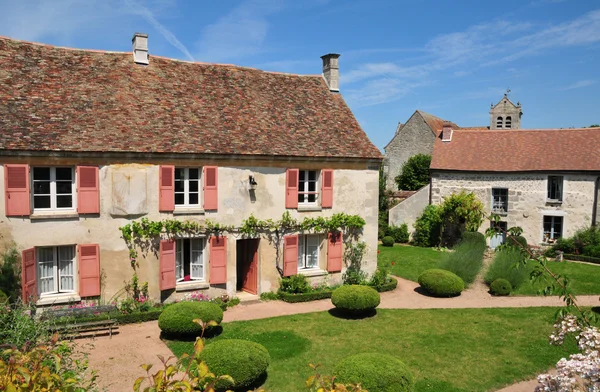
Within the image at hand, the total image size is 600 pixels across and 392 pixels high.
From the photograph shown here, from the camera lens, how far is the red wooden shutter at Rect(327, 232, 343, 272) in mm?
18422

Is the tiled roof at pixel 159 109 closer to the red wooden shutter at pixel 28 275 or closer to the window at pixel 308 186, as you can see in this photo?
the window at pixel 308 186

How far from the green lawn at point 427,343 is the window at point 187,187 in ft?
15.0

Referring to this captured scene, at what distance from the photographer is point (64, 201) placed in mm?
14398

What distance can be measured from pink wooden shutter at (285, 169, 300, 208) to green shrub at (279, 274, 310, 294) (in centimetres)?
276

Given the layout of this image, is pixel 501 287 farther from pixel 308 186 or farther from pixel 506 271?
pixel 308 186

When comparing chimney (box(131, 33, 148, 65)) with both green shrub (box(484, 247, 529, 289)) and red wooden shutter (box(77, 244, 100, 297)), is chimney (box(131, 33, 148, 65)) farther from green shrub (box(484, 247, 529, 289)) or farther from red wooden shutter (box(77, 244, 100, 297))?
green shrub (box(484, 247, 529, 289))

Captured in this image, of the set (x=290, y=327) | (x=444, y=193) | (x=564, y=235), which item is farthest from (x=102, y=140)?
(x=564, y=235)

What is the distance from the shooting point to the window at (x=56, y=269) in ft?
46.8

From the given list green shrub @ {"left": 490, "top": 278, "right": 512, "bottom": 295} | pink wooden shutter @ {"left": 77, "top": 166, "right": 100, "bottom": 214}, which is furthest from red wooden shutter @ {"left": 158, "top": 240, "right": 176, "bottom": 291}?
green shrub @ {"left": 490, "top": 278, "right": 512, "bottom": 295}

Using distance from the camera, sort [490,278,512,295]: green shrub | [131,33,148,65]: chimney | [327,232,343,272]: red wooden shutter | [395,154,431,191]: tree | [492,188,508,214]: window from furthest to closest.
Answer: [395,154,431,191]: tree
[492,188,508,214]: window
[327,232,343,272]: red wooden shutter
[490,278,512,295]: green shrub
[131,33,148,65]: chimney

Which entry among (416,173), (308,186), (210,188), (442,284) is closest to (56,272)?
(210,188)

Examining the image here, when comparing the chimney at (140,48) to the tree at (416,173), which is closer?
the chimney at (140,48)

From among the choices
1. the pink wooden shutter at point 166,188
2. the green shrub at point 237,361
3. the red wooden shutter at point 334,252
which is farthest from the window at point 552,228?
the green shrub at point 237,361

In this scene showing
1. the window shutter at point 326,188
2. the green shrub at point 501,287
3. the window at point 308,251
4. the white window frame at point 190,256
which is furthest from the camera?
the window at point 308,251
